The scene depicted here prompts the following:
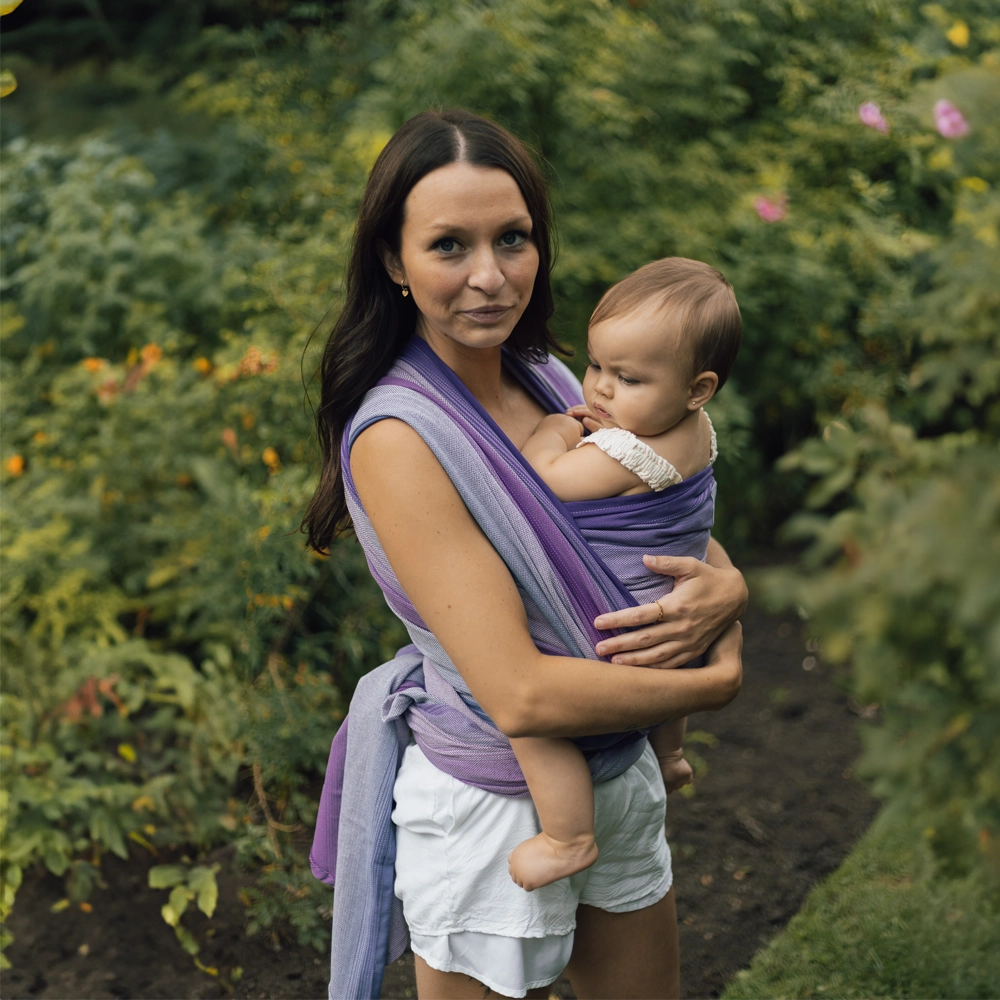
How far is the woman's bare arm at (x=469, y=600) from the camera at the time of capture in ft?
4.63

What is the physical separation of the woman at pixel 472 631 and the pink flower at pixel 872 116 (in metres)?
3.35

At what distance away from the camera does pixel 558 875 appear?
150cm

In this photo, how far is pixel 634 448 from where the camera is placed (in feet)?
5.28

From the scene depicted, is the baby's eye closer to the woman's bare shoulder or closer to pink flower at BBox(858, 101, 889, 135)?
the woman's bare shoulder

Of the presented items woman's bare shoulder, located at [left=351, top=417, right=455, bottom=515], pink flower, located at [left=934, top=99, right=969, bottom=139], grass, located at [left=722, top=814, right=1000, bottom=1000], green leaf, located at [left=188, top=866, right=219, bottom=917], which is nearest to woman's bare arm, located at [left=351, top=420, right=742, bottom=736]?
woman's bare shoulder, located at [left=351, top=417, right=455, bottom=515]

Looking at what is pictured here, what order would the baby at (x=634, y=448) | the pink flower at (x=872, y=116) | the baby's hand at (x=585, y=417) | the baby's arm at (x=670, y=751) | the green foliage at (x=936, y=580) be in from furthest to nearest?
the pink flower at (x=872, y=116)
the baby's arm at (x=670, y=751)
the baby's hand at (x=585, y=417)
the baby at (x=634, y=448)
the green foliage at (x=936, y=580)

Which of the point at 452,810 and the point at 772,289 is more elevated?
the point at 452,810

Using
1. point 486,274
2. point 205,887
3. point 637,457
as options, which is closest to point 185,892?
point 205,887

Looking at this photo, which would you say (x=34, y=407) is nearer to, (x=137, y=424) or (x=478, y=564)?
(x=137, y=424)

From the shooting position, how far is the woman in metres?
1.44

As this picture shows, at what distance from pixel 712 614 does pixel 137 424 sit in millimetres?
2607

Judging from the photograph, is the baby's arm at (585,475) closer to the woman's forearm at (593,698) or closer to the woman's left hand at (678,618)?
the woman's left hand at (678,618)

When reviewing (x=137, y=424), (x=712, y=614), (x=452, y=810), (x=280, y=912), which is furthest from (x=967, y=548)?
(x=137, y=424)

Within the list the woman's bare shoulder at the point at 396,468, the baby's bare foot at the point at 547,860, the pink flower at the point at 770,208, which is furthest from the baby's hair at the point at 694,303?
the pink flower at the point at 770,208
